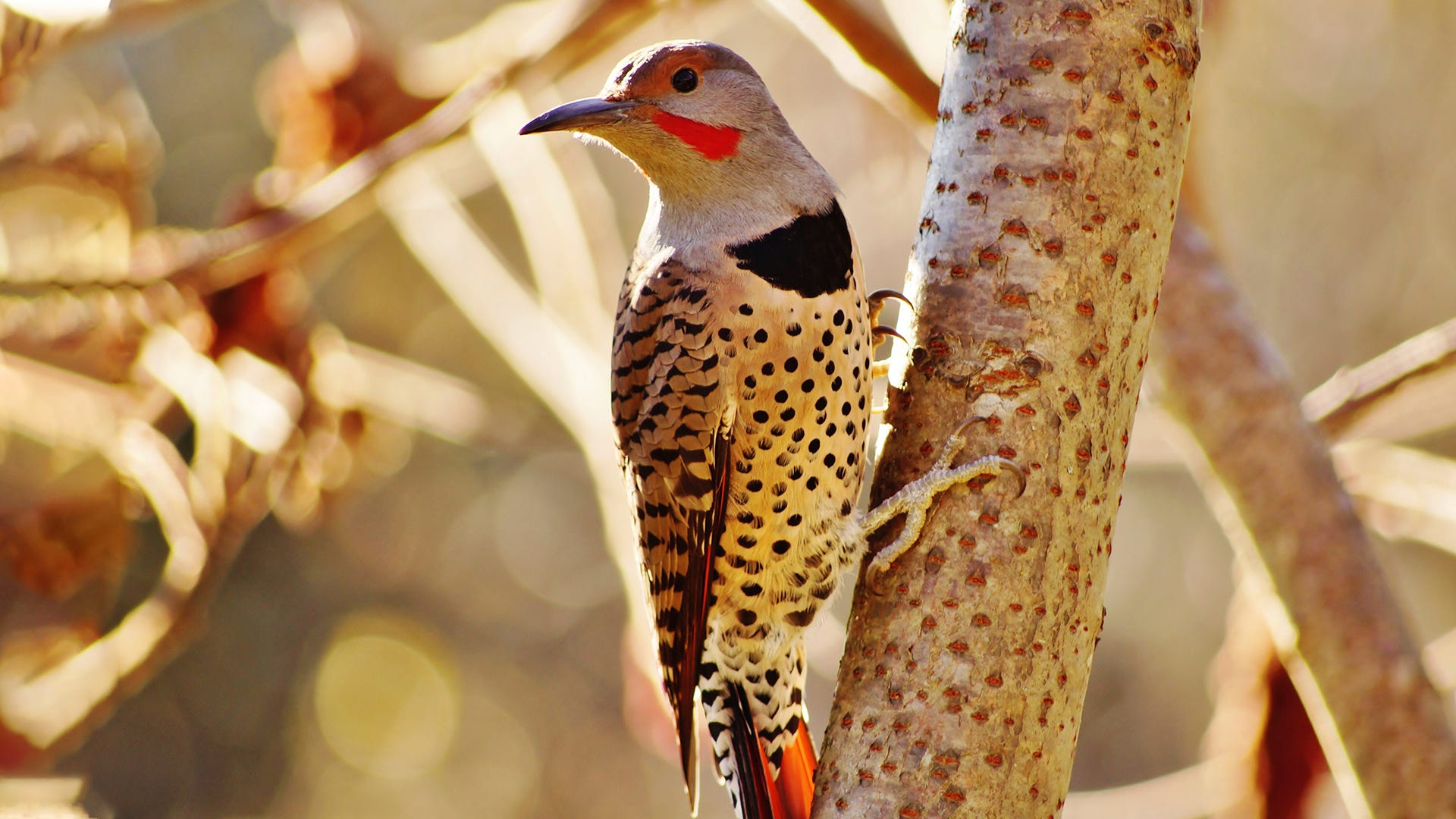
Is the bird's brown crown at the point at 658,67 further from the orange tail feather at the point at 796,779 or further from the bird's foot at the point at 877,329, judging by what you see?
the orange tail feather at the point at 796,779

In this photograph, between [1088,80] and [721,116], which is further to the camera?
[721,116]

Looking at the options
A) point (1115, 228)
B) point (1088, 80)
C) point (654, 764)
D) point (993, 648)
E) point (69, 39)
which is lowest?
point (654, 764)

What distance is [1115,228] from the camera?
173cm

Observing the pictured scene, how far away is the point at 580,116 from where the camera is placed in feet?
6.94

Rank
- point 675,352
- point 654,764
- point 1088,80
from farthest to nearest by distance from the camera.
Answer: point 654,764, point 675,352, point 1088,80

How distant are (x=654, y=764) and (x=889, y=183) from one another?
20.1ft

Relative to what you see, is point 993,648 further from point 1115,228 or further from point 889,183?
point 889,183

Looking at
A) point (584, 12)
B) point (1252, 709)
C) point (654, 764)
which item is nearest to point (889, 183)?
point (584, 12)

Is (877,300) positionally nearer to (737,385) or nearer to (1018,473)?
(737,385)

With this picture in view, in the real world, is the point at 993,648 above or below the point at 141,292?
below

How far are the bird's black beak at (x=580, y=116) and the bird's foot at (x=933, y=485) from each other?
825 mm

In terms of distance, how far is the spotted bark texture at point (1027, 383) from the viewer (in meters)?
1.62

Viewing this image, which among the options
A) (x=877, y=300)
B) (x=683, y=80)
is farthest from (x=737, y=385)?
(x=683, y=80)

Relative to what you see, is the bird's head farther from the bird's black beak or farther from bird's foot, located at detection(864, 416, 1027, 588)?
bird's foot, located at detection(864, 416, 1027, 588)
